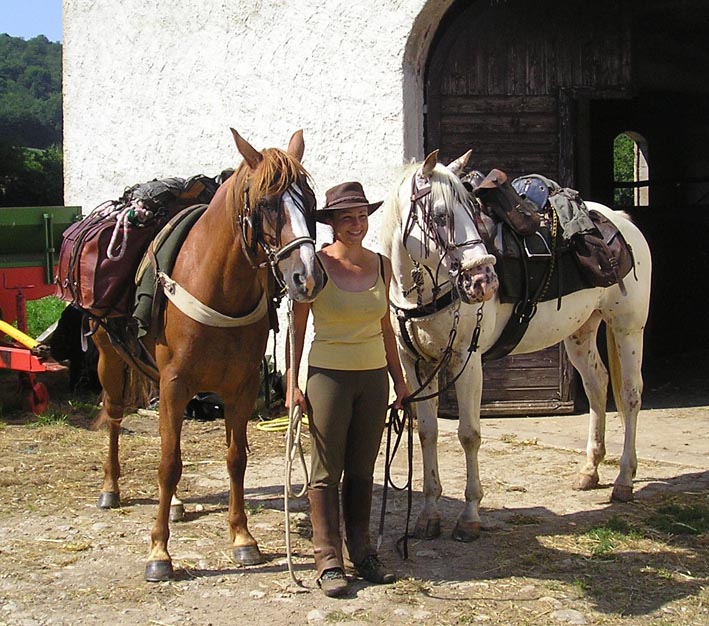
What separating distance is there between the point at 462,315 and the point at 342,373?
107 centimetres

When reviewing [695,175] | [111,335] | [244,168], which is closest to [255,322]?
[244,168]

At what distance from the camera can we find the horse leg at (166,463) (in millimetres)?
4129

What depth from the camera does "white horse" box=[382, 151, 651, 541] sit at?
14.1 feet

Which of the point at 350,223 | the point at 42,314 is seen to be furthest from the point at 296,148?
the point at 42,314

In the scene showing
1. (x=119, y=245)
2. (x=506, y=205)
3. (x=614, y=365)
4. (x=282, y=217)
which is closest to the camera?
(x=282, y=217)

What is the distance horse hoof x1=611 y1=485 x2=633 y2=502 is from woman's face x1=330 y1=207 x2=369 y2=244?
8.29ft

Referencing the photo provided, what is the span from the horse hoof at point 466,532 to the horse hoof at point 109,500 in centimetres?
201

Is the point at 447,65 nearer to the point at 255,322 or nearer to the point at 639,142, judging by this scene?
the point at 255,322

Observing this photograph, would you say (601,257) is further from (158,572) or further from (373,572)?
(158,572)

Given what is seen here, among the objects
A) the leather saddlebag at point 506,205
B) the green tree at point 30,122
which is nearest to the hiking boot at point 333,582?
the leather saddlebag at point 506,205

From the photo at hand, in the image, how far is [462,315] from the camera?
4.80m

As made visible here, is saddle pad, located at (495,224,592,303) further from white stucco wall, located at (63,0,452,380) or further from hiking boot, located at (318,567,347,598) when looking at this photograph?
white stucco wall, located at (63,0,452,380)

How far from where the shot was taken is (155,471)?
6359mm

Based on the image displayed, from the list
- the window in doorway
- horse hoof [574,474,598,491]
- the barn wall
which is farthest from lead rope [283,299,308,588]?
the window in doorway
